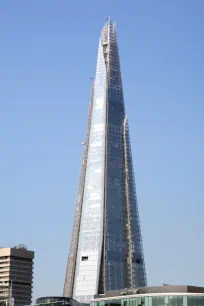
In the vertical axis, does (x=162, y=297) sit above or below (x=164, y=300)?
above

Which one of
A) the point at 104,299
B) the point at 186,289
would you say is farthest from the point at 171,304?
the point at 104,299

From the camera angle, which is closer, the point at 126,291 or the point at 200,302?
the point at 200,302

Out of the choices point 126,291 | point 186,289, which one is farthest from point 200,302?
point 126,291

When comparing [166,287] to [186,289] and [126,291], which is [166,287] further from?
[126,291]

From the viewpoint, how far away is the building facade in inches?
5999

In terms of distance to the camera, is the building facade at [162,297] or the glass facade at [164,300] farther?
the building facade at [162,297]

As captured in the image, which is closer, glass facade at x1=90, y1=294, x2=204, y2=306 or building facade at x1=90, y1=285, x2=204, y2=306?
glass facade at x1=90, y1=294, x2=204, y2=306

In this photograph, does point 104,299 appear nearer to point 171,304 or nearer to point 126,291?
point 126,291

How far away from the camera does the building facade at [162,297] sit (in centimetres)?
15238

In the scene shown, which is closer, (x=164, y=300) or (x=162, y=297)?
(x=164, y=300)

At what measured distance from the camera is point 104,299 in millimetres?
170250

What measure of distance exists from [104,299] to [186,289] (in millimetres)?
22122

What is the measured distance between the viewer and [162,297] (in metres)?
155

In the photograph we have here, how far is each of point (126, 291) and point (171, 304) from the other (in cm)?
2170
